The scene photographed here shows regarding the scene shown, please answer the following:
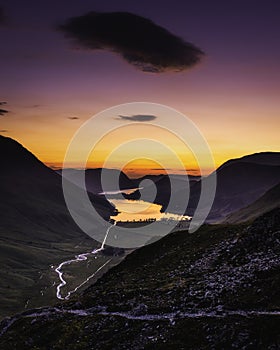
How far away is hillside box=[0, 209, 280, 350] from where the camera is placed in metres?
36.7

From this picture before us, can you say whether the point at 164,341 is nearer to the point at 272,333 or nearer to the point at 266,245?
the point at 272,333

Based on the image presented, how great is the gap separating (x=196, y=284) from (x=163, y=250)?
3343cm

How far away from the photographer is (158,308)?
45781mm

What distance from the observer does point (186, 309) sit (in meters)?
43.8

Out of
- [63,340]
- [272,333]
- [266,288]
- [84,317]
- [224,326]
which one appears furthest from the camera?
[84,317]

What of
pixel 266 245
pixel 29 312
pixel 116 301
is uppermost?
pixel 266 245

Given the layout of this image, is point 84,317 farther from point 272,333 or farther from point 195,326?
point 272,333

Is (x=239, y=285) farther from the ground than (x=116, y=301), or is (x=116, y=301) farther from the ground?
(x=239, y=285)

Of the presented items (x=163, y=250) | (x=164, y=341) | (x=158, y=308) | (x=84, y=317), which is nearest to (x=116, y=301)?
(x=84, y=317)

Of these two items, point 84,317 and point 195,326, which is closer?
point 195,326

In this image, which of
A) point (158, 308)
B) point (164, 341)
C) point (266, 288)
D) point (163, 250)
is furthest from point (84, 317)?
point (163, 250)

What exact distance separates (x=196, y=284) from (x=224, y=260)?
8.90 meters

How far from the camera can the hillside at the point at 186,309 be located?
36.7 meters

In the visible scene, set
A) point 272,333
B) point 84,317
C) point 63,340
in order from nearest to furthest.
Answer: point 272,333 < point 63,340 < point 84,317
